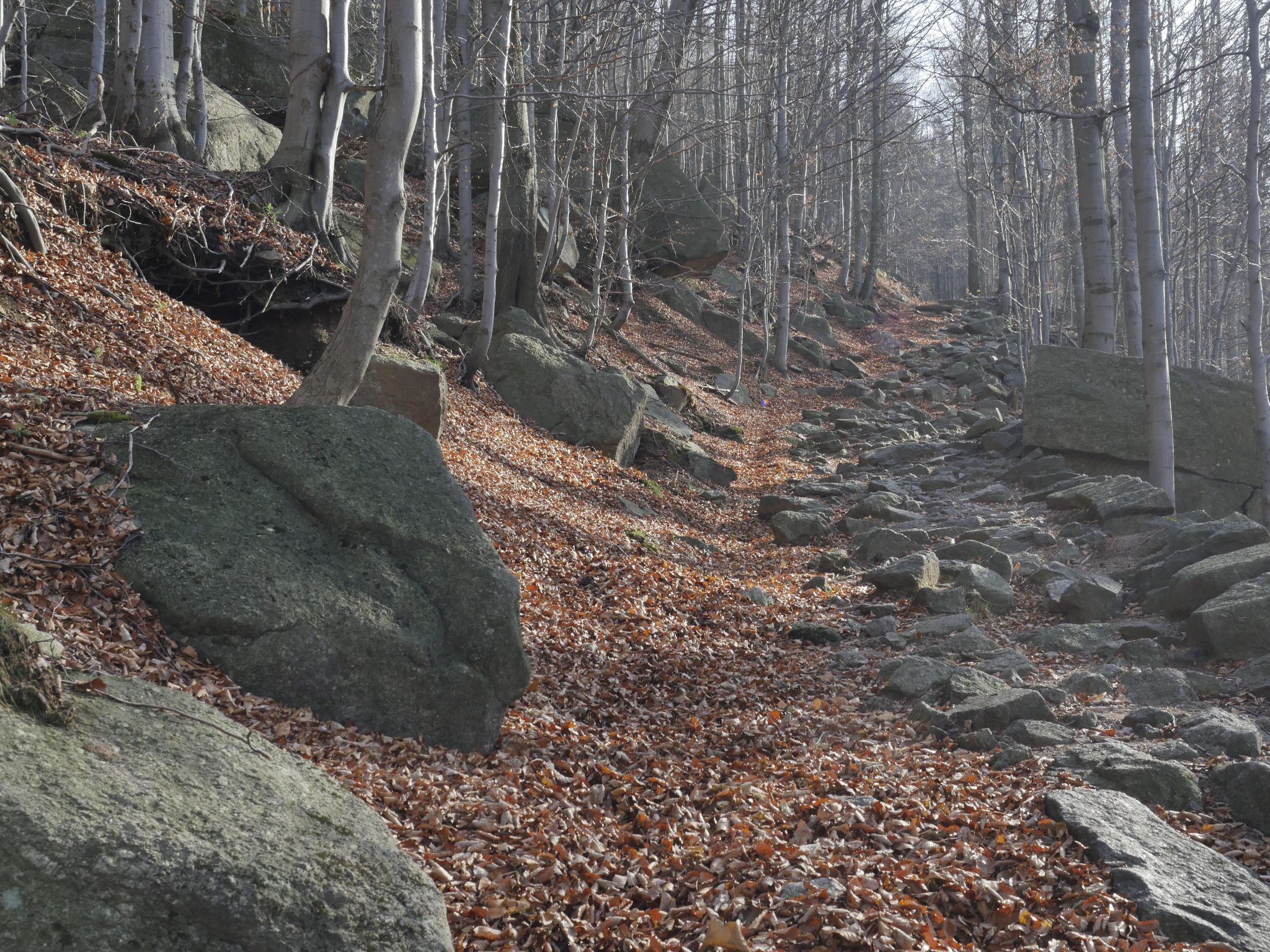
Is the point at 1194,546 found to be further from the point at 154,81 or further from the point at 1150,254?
the point at 154,81

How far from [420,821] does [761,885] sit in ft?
4.63

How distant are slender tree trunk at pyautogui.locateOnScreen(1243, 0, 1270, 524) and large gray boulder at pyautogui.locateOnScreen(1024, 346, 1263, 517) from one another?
41.8 inches

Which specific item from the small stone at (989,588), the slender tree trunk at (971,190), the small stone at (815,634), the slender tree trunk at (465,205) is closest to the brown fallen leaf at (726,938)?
the small stone at (815,634)

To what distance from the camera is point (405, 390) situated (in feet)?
29.6

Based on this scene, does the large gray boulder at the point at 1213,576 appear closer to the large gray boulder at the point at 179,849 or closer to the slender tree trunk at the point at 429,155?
the large gray boulder at the point at 179,849

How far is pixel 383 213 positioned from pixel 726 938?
500 centimetres

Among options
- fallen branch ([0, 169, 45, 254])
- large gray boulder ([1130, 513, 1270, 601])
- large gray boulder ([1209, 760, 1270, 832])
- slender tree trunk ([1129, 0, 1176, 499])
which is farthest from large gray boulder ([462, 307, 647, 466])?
large gray boulder ([1209, 760, 1270, 832])

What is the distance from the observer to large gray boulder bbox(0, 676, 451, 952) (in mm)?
2121

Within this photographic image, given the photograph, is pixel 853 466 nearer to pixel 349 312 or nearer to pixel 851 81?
pixel 349 312

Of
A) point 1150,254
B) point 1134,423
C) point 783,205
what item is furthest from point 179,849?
point 783,205

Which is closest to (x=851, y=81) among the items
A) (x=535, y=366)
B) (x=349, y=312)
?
(x=535, y=366)

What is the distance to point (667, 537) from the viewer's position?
10.1 meters

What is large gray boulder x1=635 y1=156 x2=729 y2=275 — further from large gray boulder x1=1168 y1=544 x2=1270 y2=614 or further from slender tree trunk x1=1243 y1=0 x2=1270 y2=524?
large gray boulder x1=1168 y1=544 x2=1270 y2=614

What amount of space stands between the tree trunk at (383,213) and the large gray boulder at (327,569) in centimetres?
111
